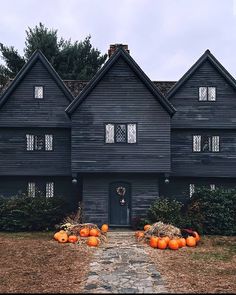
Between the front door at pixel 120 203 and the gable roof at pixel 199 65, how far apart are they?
687cm

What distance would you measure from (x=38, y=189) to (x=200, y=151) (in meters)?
11.4

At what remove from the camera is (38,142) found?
1023 inches

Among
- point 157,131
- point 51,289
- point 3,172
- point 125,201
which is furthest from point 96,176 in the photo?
point 51,289

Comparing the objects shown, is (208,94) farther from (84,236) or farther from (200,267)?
(200,267)

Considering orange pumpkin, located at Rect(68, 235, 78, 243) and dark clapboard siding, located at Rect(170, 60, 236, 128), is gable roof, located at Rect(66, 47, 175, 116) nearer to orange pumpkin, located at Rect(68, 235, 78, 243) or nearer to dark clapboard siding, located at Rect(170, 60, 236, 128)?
dark clapboard siding, located at Rect(170, 60, 236, 128)

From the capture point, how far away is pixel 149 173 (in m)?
A: 23.2

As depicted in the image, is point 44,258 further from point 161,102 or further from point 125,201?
point 161,102

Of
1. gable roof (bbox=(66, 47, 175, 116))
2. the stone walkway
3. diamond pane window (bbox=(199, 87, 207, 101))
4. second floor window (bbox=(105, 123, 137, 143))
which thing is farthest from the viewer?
diamond pane window (bbox=(199, 87, 207, 101))

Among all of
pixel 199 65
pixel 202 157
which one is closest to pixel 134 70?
pixel 199 65

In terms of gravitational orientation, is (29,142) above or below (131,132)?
below


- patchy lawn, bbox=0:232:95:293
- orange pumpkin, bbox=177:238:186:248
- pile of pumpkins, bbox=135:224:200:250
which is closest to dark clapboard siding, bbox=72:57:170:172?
pile of pumpkins, bbox=135:224:200:250

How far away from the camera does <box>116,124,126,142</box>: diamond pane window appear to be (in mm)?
23391

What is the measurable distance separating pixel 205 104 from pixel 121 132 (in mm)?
6551

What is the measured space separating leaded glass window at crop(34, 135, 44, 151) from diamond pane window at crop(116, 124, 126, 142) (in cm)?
577
